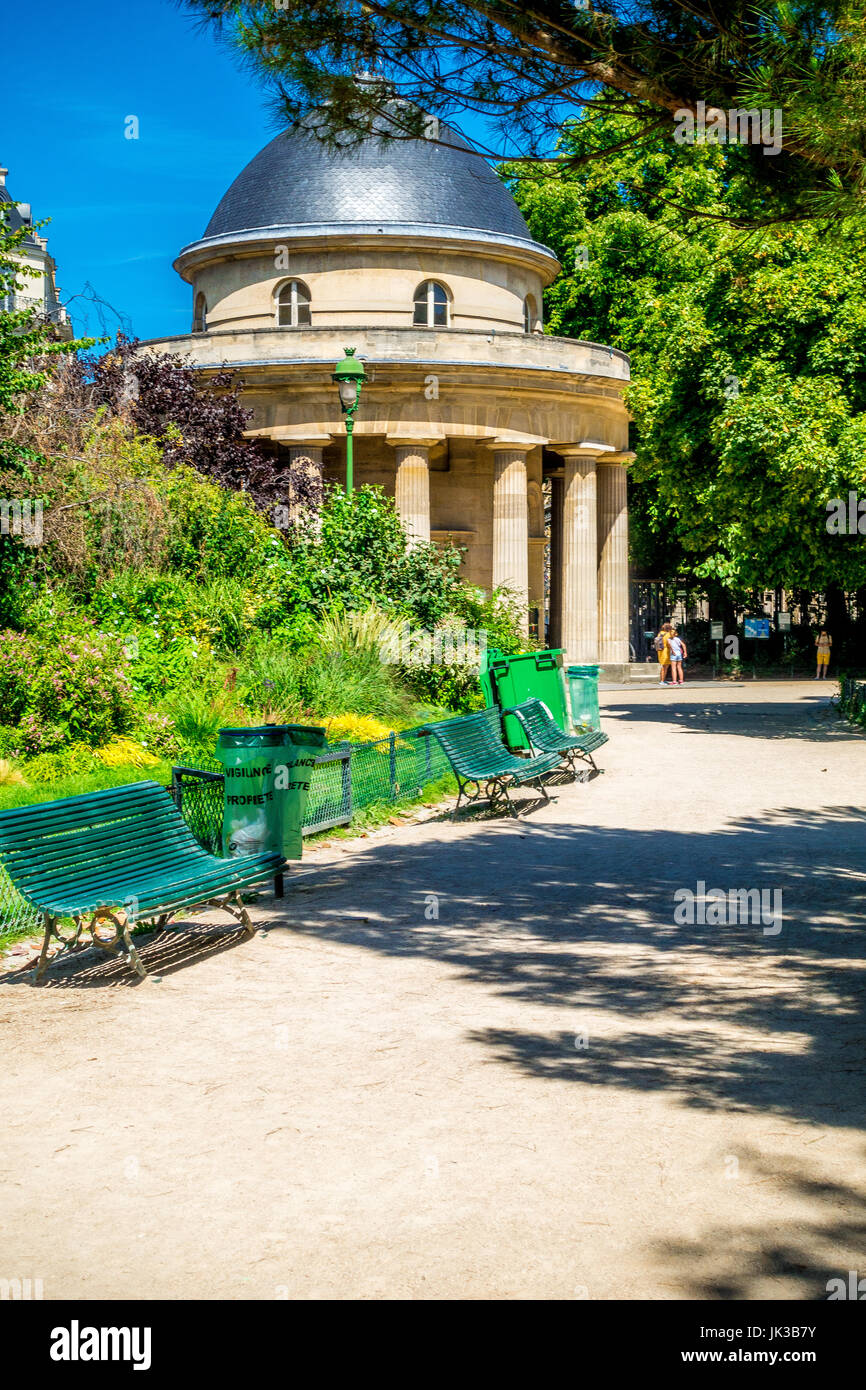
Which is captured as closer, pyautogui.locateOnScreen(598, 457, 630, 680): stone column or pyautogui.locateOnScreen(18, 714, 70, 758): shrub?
pyautogui.locateOnScreen(18, 714, 70, 758): shrub

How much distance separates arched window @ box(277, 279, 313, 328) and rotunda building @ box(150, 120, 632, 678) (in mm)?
57

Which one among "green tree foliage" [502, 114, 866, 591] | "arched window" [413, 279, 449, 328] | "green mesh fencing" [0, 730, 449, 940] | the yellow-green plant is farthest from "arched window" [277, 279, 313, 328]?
the yellow-green plant

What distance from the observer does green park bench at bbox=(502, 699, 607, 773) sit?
1576cm

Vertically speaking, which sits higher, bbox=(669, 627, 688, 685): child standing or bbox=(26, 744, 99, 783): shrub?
bbox=(669, 627, 688, 685): child standing

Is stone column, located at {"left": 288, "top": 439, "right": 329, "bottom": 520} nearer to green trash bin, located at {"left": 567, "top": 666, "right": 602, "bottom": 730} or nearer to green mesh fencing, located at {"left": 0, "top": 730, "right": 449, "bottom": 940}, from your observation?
green trash bin, located at {"left": 567, "top": 666, "right": 602, "bottom": 730}

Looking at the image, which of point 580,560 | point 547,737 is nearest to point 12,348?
point 547,737

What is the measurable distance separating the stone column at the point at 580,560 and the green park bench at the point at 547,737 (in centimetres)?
2225

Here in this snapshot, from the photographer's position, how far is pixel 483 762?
46.8ft

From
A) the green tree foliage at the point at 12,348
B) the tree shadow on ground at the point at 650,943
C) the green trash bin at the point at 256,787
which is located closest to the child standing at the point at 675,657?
the green tree foliage at the point at 12,348

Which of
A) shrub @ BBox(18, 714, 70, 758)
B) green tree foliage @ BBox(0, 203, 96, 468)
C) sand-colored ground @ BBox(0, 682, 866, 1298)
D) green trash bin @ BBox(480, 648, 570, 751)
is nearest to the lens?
sand-colored ground @ BBox(0, 682, 866, 1298)

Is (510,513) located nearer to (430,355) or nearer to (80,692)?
(430,355)

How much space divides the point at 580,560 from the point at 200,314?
1382 centimetres
